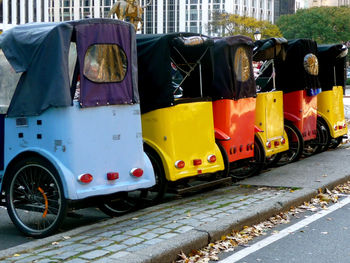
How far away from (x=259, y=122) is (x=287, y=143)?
0.99m

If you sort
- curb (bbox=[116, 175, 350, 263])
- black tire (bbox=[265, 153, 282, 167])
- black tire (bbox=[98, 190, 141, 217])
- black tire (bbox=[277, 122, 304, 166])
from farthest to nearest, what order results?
1. black tire (bbox=[277, 122, 304, 166])
2. black tire (bbox=[265, 153, 282, 167])
3. black tire (bbox=[98, 190, 141, 217])
4. curb (bbox=[116, 175, 350, 263])

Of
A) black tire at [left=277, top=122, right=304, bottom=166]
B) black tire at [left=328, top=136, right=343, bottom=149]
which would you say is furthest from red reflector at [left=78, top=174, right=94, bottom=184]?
black tire at [left=328, top=136, right=343, bottom=149]

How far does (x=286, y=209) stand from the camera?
8469mm

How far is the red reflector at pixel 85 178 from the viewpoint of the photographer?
23.5 feet

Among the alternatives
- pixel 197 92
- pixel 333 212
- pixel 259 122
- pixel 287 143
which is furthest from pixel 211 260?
pixel 287 143

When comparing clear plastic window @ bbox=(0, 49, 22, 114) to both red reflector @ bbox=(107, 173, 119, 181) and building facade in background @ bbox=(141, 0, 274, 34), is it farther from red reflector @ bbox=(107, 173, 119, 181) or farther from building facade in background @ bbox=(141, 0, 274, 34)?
building facade in background @ bbox=(141, 0, 274, 34)

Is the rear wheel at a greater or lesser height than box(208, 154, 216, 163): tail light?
lesser

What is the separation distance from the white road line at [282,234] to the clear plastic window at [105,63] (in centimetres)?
237

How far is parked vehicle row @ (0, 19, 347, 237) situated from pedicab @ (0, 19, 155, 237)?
0.04 ft

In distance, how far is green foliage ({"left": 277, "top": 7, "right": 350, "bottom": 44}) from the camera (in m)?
92.7

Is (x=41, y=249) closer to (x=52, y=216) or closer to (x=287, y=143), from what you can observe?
(x=52, y=216)

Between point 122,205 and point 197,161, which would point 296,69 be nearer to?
point 197,161

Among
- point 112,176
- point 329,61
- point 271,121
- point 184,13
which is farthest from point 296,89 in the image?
point 184,13

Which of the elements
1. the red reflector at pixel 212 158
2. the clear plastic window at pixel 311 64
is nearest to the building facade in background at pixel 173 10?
the clear plastic window at pixel 311 64
